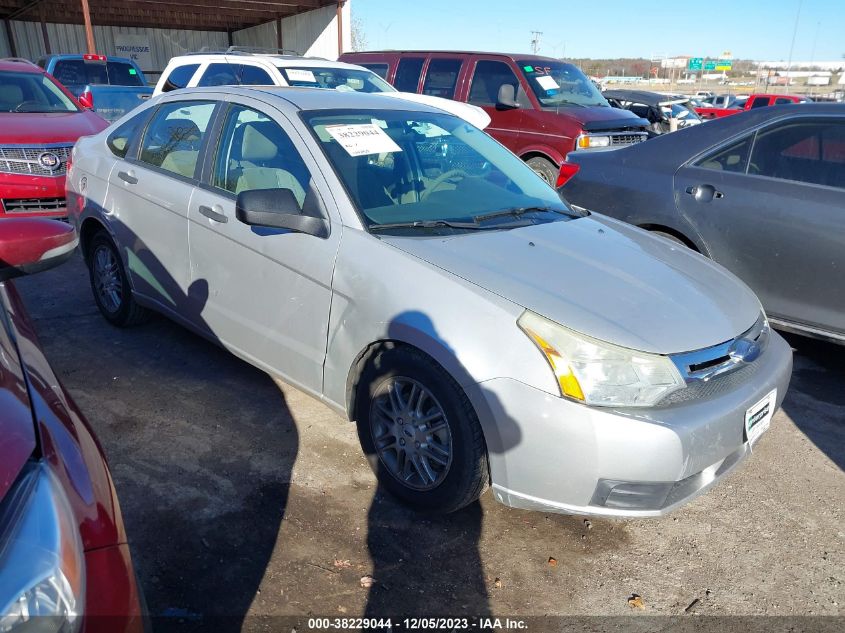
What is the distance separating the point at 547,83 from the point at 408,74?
2.10 metres

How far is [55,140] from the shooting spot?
251 inches

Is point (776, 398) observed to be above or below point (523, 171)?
below

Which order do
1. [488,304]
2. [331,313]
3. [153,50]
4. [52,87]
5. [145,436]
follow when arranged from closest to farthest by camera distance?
[488,304]
[331,313]
[145,436]
[52,87]
[153,50]

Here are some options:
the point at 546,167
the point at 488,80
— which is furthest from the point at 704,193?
the point at 488,80

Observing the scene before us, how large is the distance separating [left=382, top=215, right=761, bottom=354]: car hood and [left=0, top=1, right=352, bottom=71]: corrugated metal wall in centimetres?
1870

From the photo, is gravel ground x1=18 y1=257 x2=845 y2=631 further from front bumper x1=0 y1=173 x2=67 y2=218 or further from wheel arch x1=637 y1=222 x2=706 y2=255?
front bumper x1=0 y1=173 x2=67 y2=218

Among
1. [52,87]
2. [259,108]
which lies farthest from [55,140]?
[259,108]

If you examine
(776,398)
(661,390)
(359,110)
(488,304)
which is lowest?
(776,398)

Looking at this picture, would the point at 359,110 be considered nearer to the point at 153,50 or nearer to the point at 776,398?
the point at 776,398

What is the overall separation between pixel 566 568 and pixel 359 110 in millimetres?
2400

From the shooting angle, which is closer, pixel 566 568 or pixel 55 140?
pixel 566 568

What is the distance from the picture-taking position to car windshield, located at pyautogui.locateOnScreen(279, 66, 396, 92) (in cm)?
766

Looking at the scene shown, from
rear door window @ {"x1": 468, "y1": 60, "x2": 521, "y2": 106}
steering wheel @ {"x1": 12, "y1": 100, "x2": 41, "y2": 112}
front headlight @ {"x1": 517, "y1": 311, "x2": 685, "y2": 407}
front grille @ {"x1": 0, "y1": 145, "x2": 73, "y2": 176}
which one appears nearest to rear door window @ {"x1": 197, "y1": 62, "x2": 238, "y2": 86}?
steering wheel @ {"x1": 12, "y1": 100, "x2": 41, "y2": 112}

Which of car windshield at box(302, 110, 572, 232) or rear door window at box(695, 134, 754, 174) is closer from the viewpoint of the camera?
car windshield at box(302, 110, 572, 232)
